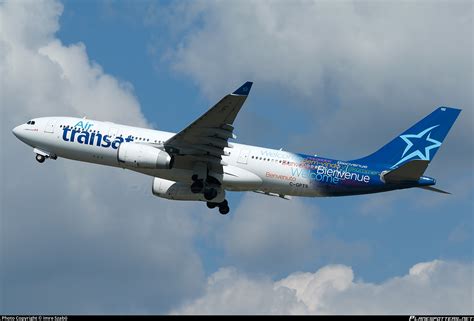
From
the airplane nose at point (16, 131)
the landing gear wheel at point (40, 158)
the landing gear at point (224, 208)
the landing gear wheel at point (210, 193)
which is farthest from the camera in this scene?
the airplane nose at point (16, 131)

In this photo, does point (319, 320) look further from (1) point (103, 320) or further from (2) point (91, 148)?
(2) point (91, 148)

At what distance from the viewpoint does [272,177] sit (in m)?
64.2

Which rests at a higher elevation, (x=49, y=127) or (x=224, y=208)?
(x=49, y=127)

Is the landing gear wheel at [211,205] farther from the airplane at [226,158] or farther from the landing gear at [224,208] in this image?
the airplane at [226,158]

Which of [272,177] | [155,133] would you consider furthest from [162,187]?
[272,177]

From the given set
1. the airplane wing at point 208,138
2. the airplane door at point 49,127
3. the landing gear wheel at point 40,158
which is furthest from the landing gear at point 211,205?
the airplane door at point 49,127

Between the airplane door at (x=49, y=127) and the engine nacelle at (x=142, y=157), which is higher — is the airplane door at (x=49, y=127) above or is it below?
above

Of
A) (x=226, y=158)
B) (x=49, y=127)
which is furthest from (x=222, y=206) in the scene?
(x=49, y=127)

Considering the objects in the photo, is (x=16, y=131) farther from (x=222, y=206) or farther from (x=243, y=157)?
(x=243, y=157)

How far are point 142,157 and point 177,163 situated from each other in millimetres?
3917

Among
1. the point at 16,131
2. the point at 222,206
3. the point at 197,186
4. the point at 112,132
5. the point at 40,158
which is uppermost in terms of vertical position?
the point at 16,131

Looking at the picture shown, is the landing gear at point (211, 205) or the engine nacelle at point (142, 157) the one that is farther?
the landing gear at point (211, 205)

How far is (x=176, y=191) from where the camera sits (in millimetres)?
69500

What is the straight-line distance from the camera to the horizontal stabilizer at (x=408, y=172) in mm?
60375
